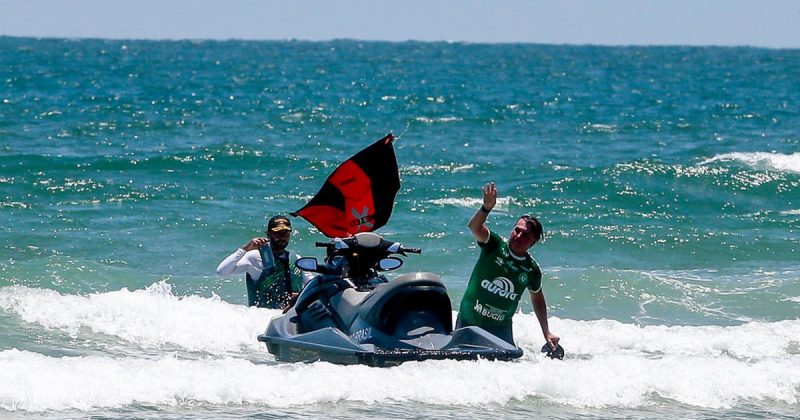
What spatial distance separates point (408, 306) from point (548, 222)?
9.74 m

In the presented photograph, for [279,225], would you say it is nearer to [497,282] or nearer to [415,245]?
[497,282]

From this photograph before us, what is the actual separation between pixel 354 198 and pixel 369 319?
1610 mm

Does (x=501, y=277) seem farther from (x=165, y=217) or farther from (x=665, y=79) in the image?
(x=665, y=79)

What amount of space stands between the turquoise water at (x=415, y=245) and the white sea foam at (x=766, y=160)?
0.28ft

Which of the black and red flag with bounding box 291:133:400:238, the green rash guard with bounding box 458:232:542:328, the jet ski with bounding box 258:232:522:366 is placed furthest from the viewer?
the black and red flag with bounding box 291:133:400:238

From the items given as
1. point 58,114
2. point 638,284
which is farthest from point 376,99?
point 638,284

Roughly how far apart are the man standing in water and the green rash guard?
194 cm

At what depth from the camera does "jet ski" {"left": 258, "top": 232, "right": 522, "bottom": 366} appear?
8328 millimetres

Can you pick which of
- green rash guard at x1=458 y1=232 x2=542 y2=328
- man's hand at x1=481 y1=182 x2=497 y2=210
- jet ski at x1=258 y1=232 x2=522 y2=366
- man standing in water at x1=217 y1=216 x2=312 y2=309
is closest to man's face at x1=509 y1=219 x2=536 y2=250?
green rash guard at x1=458 y1=232 x2=542 y2=328

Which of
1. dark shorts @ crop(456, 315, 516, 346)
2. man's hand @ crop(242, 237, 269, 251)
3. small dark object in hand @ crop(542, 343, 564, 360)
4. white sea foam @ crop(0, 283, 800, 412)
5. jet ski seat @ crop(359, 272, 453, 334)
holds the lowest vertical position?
white sea foam @ crop(0, 283, 800, 412)

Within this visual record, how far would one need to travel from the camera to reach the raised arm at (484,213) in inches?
323

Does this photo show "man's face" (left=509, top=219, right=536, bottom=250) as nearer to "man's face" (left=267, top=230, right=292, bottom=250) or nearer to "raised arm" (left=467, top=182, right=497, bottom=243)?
"raised arm" (left=467, top=182, right=497, bottom=243)

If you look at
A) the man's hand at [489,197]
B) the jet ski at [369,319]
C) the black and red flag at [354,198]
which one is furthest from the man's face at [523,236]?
the black and red flag at [354,198]

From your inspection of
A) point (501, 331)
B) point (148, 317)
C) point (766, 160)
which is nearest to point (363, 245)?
point (501, 331)
